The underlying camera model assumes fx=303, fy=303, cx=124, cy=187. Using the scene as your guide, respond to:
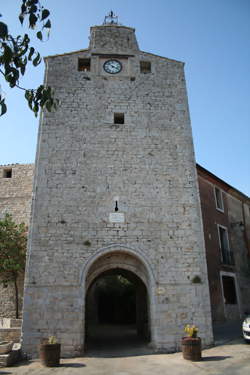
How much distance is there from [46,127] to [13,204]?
6.14 metres

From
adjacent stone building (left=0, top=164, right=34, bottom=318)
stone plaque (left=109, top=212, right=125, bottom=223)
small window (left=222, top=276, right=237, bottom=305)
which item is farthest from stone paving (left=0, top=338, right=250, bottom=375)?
adjacent stone building (left=0, top=164, right=34, bottom=318)

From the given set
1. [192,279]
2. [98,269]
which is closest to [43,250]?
[98,269]

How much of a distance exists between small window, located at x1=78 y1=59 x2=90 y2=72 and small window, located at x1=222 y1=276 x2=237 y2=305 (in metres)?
11.5

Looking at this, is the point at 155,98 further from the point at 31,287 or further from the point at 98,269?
the point at 31,287

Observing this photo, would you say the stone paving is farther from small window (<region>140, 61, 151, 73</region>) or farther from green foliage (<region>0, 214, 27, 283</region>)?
small window (<region>140, 61, 151, 73</region>)

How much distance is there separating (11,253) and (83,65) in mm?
8528

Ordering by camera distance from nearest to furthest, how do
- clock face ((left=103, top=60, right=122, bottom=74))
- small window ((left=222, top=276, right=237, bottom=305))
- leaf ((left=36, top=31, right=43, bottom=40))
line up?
leaf ((left=36, top=31, right=43, bottom=40)), clock face ((left=103, top=60, right=122, bottom=74)), small window ((left=222, top=276, right=237, bottom=305))

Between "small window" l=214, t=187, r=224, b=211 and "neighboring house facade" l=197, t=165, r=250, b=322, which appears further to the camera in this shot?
"small window" l=214, t=187, r=224, b=211

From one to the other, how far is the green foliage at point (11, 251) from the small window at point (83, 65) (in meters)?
7.29

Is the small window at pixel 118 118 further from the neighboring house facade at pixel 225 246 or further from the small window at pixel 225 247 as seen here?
the small window at pixel 225 247

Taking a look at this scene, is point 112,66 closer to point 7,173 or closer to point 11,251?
point 7,173

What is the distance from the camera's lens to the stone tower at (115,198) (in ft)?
28.3

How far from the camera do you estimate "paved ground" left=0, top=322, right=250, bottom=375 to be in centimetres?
627

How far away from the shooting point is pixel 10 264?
12.8 m
